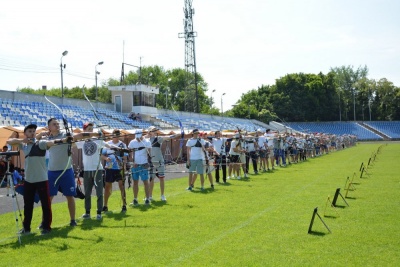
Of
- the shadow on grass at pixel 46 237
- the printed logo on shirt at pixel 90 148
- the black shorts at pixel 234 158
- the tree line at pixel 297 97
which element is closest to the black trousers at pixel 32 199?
the shadow on grass at pixel 46 237

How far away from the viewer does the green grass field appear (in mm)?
7434

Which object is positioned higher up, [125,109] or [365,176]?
[125,109]

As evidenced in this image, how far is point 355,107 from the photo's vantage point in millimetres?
119938

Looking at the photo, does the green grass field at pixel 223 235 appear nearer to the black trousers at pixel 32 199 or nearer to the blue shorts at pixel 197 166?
the black trousers at pixel 32 199

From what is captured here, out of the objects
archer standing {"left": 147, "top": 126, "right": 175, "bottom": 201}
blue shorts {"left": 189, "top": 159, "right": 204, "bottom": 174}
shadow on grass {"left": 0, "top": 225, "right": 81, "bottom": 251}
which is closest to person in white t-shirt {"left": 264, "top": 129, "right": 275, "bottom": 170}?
blue shorts {"left": 189, "top": 159, "right": 204, "bottom": 174}

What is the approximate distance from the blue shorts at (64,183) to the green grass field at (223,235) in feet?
2.35

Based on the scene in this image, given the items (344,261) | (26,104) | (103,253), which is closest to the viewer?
(344,261)

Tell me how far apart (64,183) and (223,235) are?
3.44 meters

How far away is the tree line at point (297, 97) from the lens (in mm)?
107312

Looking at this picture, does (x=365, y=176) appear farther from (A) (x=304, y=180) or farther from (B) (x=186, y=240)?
(B) (x=186, y=240)

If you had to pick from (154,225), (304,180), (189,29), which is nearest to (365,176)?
(304,180)

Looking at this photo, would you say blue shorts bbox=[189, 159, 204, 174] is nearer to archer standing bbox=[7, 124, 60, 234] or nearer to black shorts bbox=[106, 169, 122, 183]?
black shorts bbox=[106, 169, 122, 183]

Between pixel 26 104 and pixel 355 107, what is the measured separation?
320ft

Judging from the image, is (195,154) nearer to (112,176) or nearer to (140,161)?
(140,161)
